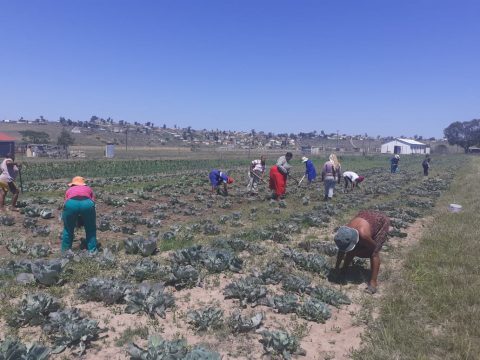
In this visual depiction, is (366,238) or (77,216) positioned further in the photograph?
(77,216)

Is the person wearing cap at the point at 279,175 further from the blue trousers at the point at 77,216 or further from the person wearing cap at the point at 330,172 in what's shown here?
the blue trousers at the point at 77,216

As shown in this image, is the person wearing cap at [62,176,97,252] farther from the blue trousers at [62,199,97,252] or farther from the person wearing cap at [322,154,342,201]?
the person wearing cap at [322,154,342,201]

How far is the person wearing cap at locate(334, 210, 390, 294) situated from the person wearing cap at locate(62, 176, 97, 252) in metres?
4.67

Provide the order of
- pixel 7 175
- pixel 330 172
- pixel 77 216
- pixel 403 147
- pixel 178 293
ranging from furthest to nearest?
1. pixel 403 147
2. pixel 330 172
3. pixel 7 175
4. pixel 77 216
5. pixel 178 293

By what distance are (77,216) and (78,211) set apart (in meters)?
0.18

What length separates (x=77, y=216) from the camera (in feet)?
25.8

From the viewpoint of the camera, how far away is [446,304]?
587 centimetres

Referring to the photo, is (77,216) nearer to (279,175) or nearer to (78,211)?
(78,211)

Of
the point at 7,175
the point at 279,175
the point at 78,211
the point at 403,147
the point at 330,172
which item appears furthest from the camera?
the point at 403,147

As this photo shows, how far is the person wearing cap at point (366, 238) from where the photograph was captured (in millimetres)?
6164

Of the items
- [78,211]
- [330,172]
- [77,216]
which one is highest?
[330,172]

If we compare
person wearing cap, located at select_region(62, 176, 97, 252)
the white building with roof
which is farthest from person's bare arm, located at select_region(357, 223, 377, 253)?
the white building with roof

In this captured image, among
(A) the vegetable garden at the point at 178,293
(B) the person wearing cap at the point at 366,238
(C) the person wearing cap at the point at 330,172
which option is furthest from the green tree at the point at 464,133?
(B) the person wearing cap at the point at 366,238

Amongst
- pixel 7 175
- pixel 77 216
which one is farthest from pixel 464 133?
pixel 77 216
